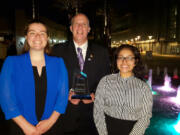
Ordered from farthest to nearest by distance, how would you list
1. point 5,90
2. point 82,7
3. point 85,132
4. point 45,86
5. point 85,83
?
point 82,7
point 85,132
point 85,83
point 45,86
point 5,90

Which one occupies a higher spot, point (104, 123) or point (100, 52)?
point (100, 52)

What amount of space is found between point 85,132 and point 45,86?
3.84 ft

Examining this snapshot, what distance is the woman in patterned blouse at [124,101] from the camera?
74.9 inches

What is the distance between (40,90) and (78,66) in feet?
2.88

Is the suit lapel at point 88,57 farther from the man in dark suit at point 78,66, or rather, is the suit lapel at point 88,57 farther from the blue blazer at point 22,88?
the blue blazer at point 22,88

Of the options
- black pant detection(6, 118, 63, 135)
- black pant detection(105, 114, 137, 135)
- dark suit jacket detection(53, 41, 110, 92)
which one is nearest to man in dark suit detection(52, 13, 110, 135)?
dark suit jacket detection(53, 41, 110, 92)

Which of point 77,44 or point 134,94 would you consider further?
point 77,44

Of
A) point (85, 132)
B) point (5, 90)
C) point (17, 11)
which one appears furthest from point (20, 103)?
point (17, 11)

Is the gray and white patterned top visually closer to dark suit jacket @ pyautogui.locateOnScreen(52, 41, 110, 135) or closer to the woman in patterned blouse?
the woman in patterned blouse

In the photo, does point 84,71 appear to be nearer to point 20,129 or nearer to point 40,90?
point 40,90

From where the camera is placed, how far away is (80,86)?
7.88ft

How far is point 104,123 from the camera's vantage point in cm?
205

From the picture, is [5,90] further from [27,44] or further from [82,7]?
[82,7]

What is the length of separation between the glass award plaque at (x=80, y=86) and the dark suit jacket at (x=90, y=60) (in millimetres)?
172
